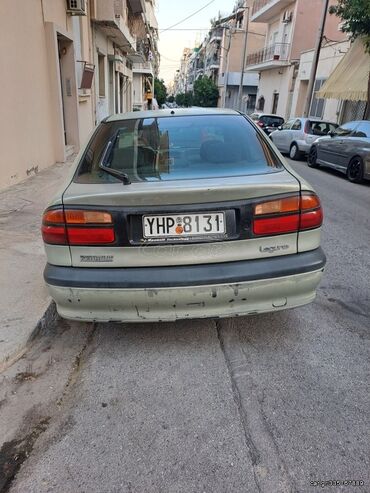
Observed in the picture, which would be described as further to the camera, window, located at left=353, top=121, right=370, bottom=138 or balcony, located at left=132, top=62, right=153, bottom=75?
balcony, located at left=132, top=62, right=153, bottom=75

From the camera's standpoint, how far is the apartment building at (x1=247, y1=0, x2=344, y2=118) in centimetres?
2698

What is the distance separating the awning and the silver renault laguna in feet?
50.6

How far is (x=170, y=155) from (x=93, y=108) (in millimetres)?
12745

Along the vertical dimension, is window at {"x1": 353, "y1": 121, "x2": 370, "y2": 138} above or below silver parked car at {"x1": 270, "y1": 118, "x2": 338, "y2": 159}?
above

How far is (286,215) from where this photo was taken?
2477 mm

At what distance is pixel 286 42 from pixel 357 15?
18.0m

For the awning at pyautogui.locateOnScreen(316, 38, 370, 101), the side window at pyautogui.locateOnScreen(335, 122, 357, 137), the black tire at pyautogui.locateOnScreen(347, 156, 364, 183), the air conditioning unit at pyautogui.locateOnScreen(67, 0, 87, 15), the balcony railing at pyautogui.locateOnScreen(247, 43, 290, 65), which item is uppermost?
the balcony railing at pyautogui.locateOnScreen(247, 43, 290, 65)

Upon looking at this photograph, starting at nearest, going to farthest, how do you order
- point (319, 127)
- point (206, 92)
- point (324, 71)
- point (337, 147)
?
point (337, 147), point (319, 127), point (324, 71), point (206, 92)

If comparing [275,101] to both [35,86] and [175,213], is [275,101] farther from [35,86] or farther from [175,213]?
[175,213]

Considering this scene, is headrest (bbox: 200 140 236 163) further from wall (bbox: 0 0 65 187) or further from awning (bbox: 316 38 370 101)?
awning (bbox: 316 38 370 101)

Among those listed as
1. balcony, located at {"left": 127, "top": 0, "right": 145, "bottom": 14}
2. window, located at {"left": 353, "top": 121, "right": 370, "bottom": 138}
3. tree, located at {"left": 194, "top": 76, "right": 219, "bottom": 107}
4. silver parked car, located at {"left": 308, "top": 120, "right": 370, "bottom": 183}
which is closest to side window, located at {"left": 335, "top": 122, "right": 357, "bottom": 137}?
silver parked car, located at {"left": 308, "top": 120, "right": 370, "bottom": 183}

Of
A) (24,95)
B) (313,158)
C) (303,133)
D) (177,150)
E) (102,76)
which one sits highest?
(102,76)

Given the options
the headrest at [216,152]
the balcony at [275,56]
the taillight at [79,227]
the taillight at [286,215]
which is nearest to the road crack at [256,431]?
the taillight at [286,215]

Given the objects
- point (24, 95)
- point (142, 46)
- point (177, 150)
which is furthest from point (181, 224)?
point (142, 46)
